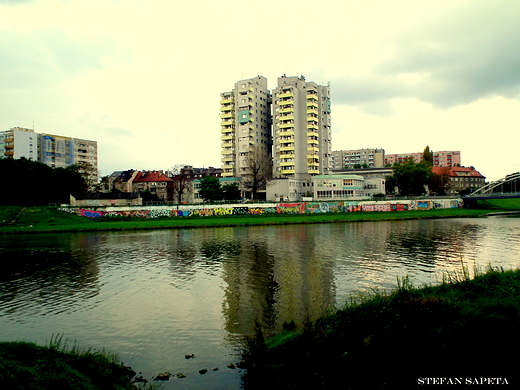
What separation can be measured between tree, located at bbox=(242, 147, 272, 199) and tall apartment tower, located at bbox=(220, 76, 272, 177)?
715 cm

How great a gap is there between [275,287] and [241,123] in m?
114

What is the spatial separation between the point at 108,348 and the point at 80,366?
154 inches

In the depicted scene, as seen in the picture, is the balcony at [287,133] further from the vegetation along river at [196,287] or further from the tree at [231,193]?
the vegetation along river at [196,287]

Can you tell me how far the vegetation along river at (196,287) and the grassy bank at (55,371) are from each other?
1.44 metres

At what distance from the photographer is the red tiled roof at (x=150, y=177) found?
165 m

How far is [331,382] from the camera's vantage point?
29.9 feet

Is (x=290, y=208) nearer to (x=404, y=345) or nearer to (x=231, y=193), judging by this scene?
(x=231, y=193)

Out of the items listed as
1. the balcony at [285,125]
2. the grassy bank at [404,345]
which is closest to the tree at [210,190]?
the balcony at [285,125]

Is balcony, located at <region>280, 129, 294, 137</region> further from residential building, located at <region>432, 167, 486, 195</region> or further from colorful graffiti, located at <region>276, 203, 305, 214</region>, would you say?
residential building, located at <region>432, 167, 486, 195</region>

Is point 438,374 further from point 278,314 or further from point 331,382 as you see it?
point 278,314

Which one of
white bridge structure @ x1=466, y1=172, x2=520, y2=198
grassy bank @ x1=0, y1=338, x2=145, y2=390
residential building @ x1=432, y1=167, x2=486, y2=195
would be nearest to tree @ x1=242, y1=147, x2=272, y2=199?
white bridge structure @ x1=466, y1=172, x2=520, y2=198

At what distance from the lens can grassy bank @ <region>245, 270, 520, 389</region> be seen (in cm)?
834

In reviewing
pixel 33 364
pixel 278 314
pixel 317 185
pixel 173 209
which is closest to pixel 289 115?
pixel 317 185

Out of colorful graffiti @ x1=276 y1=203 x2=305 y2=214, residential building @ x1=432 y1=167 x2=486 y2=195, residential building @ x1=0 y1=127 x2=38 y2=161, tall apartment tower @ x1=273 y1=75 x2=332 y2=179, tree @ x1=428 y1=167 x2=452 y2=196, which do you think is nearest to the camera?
colorful graffiti @ x1=276 y1=203 x2=305 y2=214
